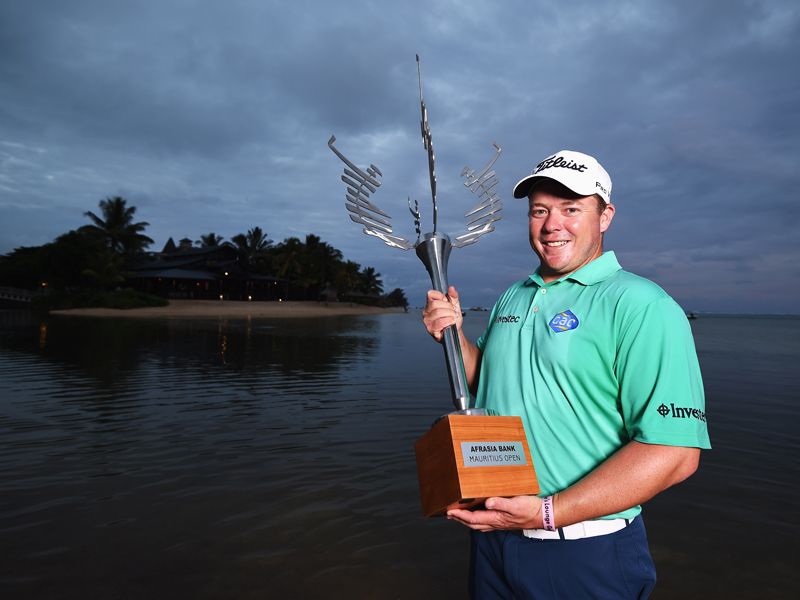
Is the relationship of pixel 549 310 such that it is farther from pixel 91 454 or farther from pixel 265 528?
pixel 91 454

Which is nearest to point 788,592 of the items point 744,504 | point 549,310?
point 744,504

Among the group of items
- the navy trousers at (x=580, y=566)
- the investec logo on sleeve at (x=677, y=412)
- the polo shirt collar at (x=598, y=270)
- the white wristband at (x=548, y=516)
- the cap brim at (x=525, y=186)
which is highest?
the cap brim at (x=525, y=186)

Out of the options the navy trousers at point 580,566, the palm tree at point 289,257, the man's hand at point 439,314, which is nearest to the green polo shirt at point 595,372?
the navy trousers at point 580,566

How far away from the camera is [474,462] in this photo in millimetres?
1375

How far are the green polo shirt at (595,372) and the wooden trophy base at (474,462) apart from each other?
195 mm

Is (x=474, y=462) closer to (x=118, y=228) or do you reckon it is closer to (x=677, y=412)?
(x=677, y=412)

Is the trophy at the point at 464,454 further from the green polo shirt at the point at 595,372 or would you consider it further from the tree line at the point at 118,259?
the tree line at the point at 118,259

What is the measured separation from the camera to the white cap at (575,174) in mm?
1675

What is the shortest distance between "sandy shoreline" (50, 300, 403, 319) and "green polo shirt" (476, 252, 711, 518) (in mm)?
45670

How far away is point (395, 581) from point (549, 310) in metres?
3.03

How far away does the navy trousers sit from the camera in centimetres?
158

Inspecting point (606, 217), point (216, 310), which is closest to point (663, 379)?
point (606, 217)

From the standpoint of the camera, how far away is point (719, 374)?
1667 cm

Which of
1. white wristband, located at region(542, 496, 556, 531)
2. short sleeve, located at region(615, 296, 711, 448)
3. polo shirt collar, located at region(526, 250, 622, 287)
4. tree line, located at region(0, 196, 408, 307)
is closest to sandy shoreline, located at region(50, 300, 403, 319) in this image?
tree line, located at region(0, 196, 408, 307)
